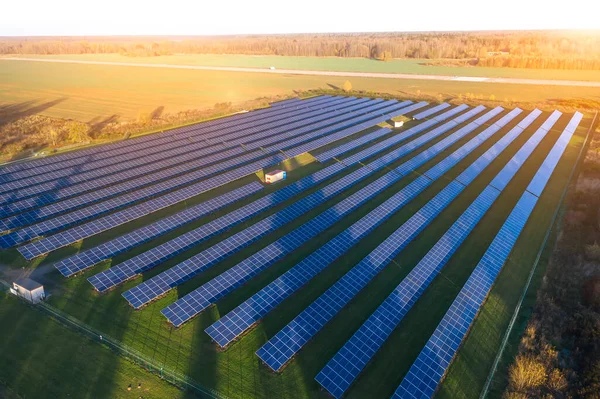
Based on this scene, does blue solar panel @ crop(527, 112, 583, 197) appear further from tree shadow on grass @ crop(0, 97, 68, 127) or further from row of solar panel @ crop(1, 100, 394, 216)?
tree shadow on grass @ crop(0, 97, 68, 127)

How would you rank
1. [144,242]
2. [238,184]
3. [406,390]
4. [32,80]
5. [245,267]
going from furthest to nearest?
1. [32,80]
2. [238,184]
3. [144,242]
4. [245,267]
5. [406,390]

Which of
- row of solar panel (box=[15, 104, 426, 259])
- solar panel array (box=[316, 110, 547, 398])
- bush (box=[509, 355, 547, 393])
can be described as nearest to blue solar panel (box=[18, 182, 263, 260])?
row of solar panel (box=[15, 104, 426, 259])

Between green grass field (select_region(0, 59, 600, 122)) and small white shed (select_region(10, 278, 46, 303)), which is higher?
small white shed (select_region(10, 278, 46, 303))

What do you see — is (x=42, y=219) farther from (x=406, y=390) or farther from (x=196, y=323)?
(x=406, y=390)

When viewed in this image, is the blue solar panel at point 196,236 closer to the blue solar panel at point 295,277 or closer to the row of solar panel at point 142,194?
the row of solar panel at point 142,194

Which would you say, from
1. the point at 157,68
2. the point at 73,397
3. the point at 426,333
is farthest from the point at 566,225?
the point at 157,68
